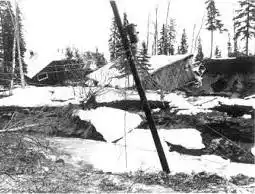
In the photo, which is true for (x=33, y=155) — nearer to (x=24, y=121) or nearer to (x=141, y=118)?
(x=24, y=121)

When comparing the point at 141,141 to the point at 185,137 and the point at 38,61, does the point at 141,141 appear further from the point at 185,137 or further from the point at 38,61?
the point at 38,61

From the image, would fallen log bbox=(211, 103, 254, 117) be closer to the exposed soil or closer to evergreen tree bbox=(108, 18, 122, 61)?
the exposed soil

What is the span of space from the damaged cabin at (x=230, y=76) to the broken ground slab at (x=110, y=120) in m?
6.49

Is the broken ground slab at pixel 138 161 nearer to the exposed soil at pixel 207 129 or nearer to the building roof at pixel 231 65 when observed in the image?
the exposed soil at pixel 207 129

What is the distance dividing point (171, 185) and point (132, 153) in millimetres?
3640

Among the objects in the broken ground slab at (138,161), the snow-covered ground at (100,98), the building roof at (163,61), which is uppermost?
the building roof at (163,61)

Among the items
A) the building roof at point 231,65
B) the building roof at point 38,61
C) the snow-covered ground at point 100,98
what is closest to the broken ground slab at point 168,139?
the snow-covered ground at point 100,98

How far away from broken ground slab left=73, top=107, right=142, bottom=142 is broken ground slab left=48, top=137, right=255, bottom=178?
2.27ft

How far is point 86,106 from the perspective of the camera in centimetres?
1747

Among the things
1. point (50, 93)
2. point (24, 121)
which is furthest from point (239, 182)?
point (50, 93)

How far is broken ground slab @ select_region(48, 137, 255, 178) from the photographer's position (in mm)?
10461

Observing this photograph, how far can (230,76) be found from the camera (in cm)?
2086

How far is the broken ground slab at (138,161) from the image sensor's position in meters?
10.5

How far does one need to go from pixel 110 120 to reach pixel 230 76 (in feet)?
28.7
